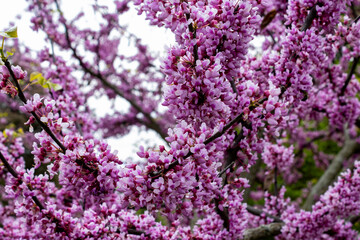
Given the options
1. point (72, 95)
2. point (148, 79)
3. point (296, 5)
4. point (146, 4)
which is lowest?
point (146, 4)

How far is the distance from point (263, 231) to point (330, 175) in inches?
137

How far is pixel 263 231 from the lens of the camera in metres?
3.95

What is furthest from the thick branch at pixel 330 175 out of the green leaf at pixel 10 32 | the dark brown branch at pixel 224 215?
the green leaf at pixel 10 32

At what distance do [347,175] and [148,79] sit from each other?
7.69 meters

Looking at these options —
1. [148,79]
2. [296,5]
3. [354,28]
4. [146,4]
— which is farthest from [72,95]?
[148,79]

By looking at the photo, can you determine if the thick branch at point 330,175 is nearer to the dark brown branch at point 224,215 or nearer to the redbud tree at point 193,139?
the redbud tree at point 193,139

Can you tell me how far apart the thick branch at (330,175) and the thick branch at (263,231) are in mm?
2118

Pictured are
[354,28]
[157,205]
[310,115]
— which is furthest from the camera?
[310,115]

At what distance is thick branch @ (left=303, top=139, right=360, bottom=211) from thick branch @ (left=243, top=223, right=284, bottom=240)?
2.12 metres

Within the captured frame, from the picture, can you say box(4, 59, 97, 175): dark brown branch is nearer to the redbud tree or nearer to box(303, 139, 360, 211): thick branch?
the redbud tree

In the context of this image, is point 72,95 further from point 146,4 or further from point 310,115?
point 310,115

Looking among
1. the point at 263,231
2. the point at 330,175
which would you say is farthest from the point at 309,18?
the point at 330,175

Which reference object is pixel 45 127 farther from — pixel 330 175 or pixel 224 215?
pixel 330 175

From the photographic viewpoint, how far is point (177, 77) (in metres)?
1.84
